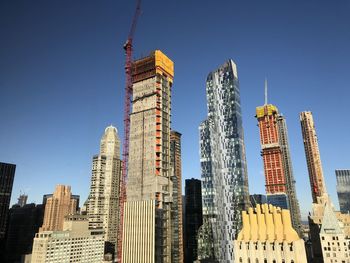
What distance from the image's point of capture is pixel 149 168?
558 feet

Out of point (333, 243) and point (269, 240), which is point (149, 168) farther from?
point (333, 243)

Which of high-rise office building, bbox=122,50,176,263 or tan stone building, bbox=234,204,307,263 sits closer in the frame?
tan stone building, bbox=234,204,307,263

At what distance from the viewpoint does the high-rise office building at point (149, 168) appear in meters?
156

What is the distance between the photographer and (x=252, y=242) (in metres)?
98.5

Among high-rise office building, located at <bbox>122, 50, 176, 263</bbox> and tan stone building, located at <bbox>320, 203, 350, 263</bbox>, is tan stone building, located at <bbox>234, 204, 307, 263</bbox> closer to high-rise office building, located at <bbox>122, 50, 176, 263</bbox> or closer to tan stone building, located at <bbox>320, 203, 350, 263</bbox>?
tan stone building, located at <bbox>320, 203, 350, 263</bbox>

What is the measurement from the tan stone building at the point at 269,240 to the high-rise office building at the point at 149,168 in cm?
6528

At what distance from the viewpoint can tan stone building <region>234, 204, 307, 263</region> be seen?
302ft

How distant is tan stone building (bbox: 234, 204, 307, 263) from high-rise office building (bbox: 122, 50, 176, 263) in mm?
65283

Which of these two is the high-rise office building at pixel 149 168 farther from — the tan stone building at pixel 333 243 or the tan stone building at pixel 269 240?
the tan stone building at pixel 333 243

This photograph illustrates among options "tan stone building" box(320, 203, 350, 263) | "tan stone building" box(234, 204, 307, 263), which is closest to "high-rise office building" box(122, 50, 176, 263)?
"tan stone building" box(234, 204, 307, 263)

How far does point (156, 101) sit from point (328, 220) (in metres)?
115

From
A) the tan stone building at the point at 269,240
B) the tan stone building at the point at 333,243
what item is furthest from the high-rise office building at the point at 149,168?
the tan stone building at the point at 333,243

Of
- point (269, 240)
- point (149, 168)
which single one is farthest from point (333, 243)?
point (149, 168)

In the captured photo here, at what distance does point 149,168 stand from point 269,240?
292 ft
